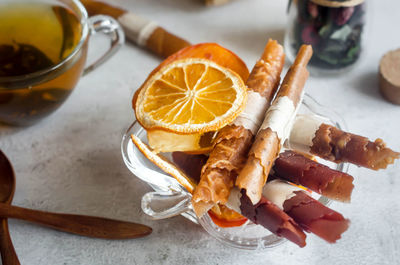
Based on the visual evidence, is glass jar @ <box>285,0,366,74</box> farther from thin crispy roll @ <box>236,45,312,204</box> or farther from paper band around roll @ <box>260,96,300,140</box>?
paper band around roll @ <box>260,96,300,140</box>

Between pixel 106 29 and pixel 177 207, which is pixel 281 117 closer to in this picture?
pixel 177 207

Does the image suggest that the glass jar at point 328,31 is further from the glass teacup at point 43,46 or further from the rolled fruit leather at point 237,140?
the glass teacup at point 43,46

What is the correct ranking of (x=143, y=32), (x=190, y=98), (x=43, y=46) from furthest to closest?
(x=143, y=32) → (x=43, y=46) → (x=190, y=98)

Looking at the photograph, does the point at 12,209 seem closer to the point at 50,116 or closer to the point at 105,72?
the point at 50,116

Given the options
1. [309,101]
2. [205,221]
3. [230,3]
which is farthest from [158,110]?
[230,3]

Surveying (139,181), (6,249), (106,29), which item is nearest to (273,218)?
(139,181)
